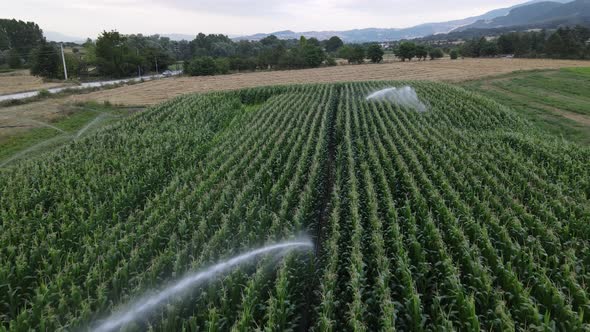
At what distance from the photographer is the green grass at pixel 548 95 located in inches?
878

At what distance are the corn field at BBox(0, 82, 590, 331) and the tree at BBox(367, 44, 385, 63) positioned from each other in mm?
57076

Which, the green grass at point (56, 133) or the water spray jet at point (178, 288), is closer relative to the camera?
the water spray jet at point (178, 288)

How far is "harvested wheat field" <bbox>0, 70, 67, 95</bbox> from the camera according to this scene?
45047 mm

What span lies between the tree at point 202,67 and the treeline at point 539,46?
49.1 m

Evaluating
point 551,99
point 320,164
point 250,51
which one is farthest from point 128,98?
point 250,51

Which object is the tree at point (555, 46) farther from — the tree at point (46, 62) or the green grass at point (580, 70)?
the tree at point (46, 62)

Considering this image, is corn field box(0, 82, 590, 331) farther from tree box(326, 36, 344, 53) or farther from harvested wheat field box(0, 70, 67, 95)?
tree box(326, 36, 344, 53)

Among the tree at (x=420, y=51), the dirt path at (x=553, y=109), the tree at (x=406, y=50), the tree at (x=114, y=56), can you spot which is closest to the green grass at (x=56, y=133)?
the dirt path at (x=553, y=109)

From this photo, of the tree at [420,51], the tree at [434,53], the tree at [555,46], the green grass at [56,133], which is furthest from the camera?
the tree at [434,53]

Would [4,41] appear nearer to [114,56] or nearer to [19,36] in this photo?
[19,36]

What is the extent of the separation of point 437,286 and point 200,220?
5723mm

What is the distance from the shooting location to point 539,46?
69.1m

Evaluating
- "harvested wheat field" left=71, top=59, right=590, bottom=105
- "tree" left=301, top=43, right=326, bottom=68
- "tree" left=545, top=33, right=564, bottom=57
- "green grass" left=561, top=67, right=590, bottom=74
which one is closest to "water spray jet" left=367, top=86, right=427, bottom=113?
"harvested wheat field" left=71, top=59, right=590, bottom=105

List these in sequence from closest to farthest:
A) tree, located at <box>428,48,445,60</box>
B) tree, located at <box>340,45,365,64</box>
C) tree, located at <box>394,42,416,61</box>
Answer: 1. tree, located at <box>394,42,416,61</box>
2. tree, located at <box>340,45,365,64</box>
3. tree, located at <box>428,48,445,60</box>
